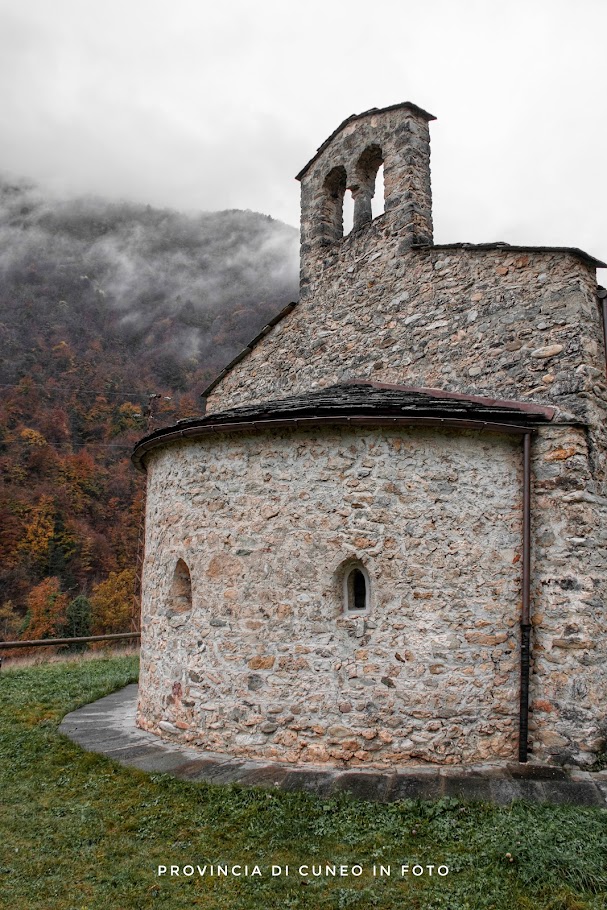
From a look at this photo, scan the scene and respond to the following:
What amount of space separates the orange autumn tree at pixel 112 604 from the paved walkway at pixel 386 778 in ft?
83.0

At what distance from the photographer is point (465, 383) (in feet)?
25.3

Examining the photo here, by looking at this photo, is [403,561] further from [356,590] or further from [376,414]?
[376,414]

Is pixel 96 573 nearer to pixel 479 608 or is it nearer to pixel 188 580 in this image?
pixel 188 580

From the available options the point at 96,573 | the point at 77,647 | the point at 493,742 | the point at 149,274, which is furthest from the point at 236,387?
the point at 149,274

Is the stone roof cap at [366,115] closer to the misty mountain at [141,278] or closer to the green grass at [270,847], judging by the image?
the green grass at [270,847]

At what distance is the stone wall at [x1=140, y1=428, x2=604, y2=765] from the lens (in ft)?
19.7

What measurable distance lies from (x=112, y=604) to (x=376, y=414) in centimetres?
2747

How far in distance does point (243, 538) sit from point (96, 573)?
1108 inches

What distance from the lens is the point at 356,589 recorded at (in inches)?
253

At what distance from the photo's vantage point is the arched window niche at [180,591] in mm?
7182

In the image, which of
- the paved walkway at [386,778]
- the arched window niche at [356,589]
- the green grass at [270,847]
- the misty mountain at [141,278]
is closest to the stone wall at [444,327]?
the arched window niche at [356,589]

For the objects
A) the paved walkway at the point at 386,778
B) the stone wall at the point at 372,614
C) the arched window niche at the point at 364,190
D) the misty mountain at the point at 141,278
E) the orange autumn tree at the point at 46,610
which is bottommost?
the orange autumn tree at the point at 46,610

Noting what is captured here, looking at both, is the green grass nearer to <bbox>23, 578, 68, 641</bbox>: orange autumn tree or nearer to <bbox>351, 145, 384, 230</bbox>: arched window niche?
<bbox>351, 145, 384, 230</bbox>: arched window niche

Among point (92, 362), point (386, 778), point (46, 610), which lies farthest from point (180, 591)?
point (92, 362)
